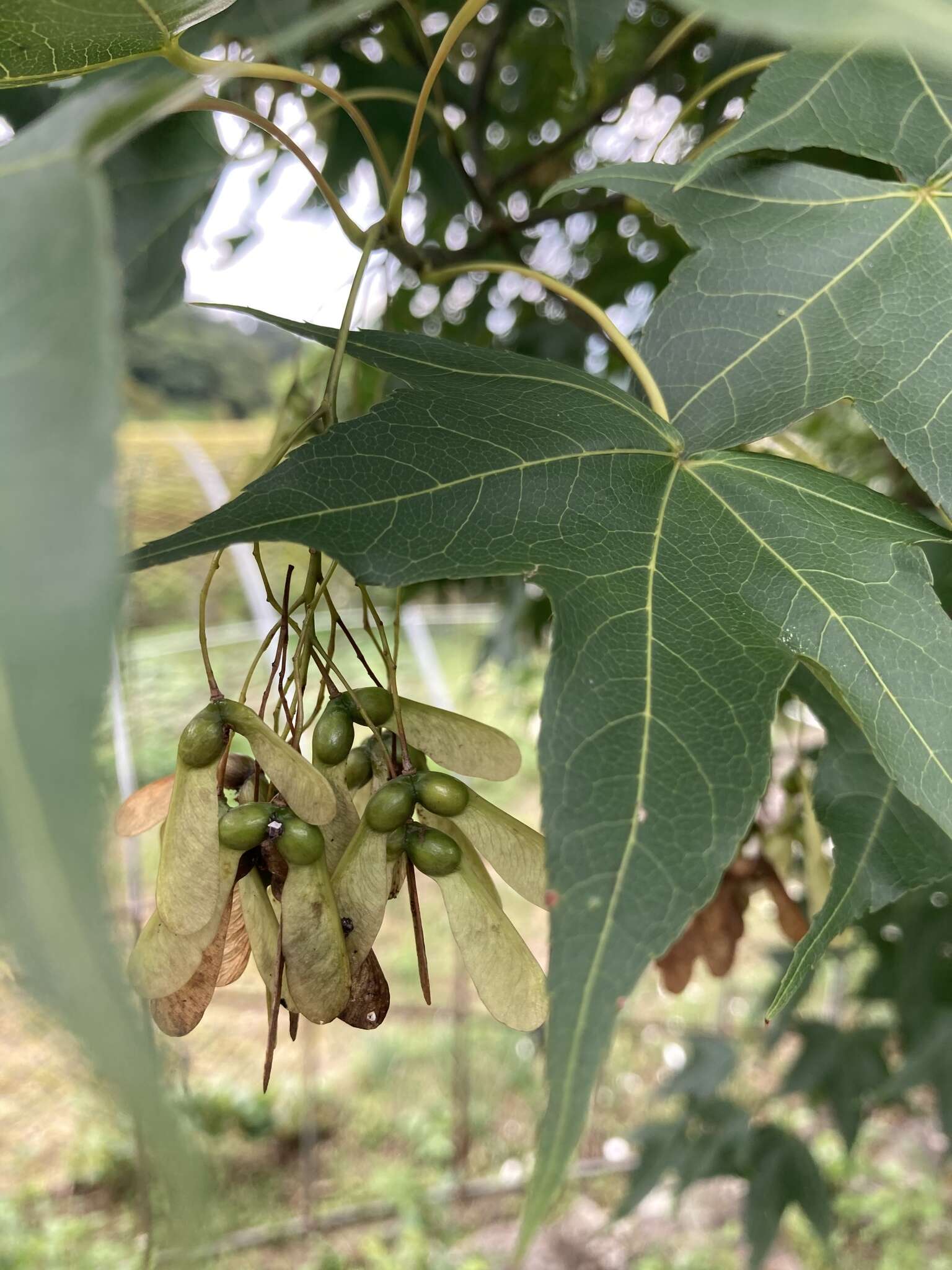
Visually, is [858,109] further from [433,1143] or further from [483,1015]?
[483,1015]

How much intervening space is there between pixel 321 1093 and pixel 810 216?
8.69ft

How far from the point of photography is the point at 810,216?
0.42 meters

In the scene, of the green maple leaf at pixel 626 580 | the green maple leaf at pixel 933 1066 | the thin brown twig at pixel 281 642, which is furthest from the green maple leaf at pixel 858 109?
the green maple leaf at pixel 933 1066

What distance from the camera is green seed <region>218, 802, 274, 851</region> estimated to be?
0.34 meters

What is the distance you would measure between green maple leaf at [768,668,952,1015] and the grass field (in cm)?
96

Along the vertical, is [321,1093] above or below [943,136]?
below

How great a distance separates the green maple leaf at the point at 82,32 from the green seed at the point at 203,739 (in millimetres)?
235

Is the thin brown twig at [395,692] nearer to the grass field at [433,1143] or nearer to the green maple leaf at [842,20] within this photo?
the green maple leaf at [842,20]

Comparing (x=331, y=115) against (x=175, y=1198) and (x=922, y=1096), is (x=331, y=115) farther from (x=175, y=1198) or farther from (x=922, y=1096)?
(x=922, y=1096)

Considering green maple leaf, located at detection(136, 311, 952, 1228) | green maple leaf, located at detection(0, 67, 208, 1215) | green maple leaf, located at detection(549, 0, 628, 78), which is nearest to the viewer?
A: green maple leaf, located at detection(0, 67, 208, 1215)

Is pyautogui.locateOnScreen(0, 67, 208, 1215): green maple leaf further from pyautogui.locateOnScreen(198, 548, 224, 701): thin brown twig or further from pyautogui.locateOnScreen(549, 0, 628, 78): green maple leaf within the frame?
pyautogui.locateOnScreen(549, 0, 628, 78): green maple leaf

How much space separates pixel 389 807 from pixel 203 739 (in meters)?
0.07

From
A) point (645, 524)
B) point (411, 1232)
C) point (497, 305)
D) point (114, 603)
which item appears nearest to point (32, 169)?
point (114, 603)

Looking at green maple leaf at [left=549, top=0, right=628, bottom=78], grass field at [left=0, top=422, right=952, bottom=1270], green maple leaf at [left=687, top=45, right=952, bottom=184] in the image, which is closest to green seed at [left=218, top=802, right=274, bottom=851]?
green maple leaf at [left=687, top=45, right=952, bottom=184]
